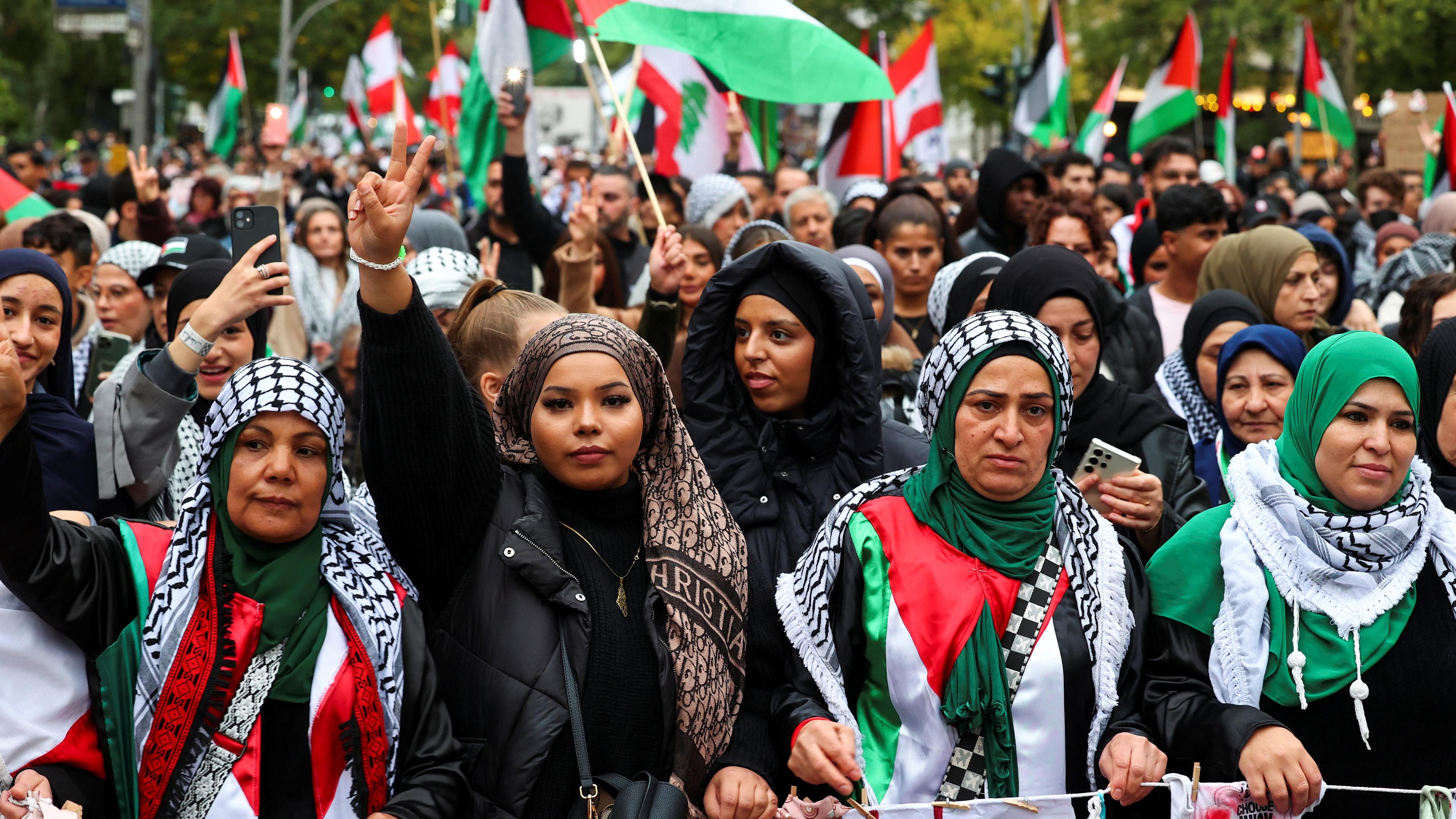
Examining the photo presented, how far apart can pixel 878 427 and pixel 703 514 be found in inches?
29.5

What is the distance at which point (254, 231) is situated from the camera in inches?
133

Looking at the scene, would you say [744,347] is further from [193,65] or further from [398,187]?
[193,65]

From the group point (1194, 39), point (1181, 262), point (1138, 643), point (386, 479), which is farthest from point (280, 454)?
point (1194, 39)

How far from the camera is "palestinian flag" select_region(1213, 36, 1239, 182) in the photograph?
1240cm

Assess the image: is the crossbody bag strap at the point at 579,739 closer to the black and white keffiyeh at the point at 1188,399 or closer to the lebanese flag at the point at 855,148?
the black and white keffiyeh at the point at 1188,399

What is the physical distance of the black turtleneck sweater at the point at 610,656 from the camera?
284cm

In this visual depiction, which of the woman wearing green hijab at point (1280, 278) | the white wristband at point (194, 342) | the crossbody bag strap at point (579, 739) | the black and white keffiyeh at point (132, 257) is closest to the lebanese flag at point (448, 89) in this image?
the black and white keffiyeh at point (132, 257)

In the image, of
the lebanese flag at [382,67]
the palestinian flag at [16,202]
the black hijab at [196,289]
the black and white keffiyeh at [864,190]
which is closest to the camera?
the black hijab at [196,289]

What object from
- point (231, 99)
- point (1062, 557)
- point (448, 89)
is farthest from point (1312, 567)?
point (231, 99)

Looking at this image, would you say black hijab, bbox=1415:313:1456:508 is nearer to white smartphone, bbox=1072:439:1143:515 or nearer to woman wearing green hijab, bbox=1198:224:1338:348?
white smartphone, bbox=1072:439:1143:515

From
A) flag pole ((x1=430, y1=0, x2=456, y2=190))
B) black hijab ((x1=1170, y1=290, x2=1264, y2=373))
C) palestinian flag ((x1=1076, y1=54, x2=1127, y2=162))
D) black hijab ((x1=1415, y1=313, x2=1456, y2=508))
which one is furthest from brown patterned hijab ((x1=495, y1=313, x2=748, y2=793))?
palestinian flag ((x1=1076, y1=54, x2=1127, y2=162))

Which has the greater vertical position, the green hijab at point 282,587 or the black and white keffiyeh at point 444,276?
the black and white keffiyeh at point 444,276

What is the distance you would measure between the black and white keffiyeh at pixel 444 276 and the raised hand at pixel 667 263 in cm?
63

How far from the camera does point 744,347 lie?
12.3 ft
